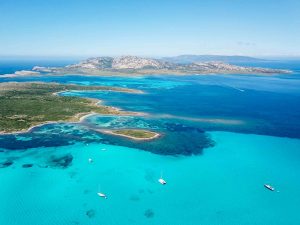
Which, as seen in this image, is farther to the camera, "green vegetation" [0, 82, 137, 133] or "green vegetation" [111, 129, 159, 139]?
"green vegetation" [0, 82, 137, 133]

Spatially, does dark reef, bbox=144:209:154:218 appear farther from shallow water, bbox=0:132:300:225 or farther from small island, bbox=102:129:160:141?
small island, bbox=102:129:160:141

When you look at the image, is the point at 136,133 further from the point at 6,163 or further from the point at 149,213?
the point at 149,213

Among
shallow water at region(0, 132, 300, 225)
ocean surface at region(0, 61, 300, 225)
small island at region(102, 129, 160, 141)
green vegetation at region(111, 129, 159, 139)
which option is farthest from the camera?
green vegetation at region(111, 129, 159, 139)

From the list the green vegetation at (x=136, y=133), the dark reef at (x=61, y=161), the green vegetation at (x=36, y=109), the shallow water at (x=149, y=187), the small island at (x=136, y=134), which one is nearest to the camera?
the shallow water at (x=149, y=187)

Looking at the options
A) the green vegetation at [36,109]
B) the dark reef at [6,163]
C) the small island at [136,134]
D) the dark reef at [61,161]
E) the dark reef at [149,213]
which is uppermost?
the green vegetation at [36,109]

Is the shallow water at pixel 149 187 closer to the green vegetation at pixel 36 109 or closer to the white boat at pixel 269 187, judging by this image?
the white boat at pixel 269 187

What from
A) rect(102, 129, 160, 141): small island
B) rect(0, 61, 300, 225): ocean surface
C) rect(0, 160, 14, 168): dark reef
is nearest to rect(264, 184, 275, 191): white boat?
rect(0, 61, 300, 225): ocean surface

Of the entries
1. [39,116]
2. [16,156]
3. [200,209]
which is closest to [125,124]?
[39,116]

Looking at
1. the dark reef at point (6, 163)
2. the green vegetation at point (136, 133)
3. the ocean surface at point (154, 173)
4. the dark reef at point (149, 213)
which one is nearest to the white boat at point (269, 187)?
the ocean surface at point (154, 173)
